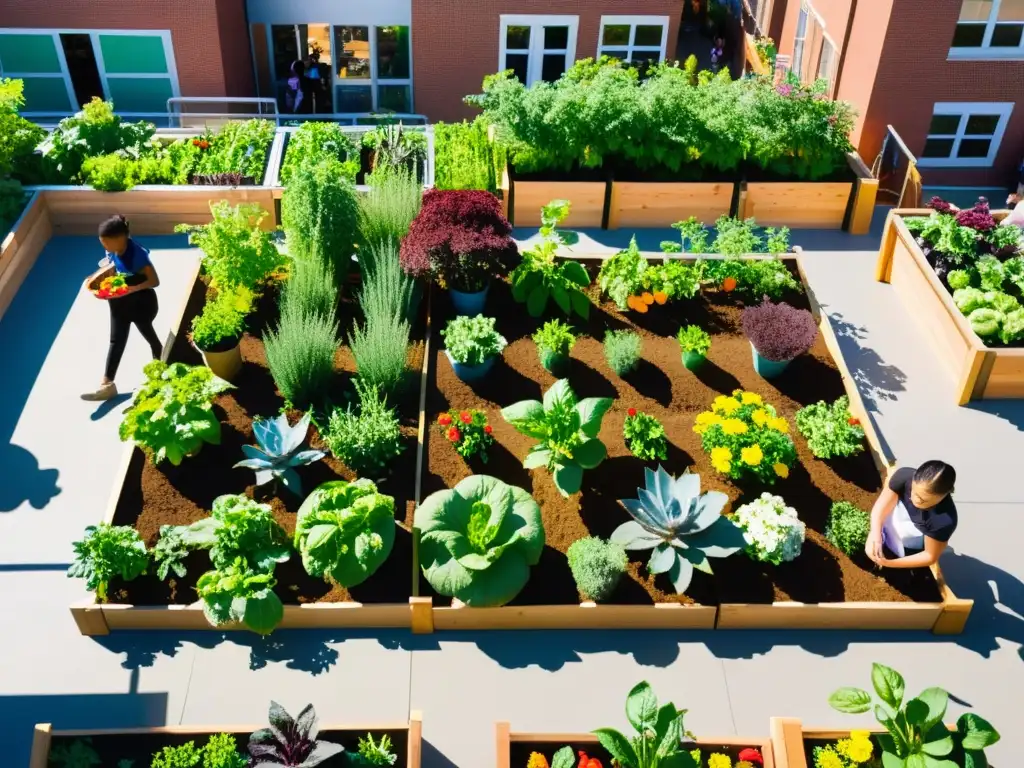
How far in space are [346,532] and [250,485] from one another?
1260mm

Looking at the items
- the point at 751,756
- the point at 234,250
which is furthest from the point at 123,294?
the point at 751,756

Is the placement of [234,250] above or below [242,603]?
above

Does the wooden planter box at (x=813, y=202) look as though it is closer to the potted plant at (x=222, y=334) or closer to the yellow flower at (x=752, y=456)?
the yellow flower at (x=752, y=456)

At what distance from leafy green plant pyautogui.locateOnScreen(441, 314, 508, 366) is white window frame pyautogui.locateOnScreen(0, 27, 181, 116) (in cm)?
751

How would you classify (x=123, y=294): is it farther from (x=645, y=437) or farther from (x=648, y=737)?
(x=648, y=737)

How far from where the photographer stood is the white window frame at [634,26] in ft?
44.3

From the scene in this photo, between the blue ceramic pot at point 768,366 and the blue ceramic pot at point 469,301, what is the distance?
2417 mm

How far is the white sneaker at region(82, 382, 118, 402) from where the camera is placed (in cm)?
816

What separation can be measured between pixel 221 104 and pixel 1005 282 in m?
9.89

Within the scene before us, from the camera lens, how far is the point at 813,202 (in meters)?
10.6

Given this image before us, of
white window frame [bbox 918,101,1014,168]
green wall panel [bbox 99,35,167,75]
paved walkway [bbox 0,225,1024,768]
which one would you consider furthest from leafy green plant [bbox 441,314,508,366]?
green wall panel [bbox 99,35,167,75]

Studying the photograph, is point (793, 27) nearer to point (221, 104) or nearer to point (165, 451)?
point (221, 104)

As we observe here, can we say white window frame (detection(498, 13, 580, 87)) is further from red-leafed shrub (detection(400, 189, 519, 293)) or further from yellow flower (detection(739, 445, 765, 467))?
yellow flower (detection(739, 445, 765, 467))

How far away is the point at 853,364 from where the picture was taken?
8.81m
